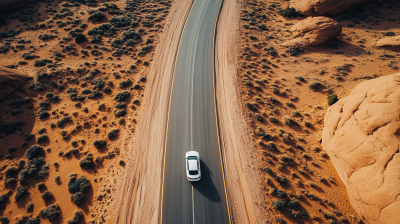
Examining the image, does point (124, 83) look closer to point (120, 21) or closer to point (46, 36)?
point (120, 21)

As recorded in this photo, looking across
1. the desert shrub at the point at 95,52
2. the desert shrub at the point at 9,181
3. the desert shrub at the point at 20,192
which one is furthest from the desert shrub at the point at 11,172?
the desert shrub at the point at 95,52

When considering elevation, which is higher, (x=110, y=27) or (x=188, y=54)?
(x=110, y=27)

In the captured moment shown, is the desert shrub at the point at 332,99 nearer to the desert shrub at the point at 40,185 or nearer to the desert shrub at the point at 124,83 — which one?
the desert shrub at the point at 124,83

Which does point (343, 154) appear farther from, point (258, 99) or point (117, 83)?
point (117, 83)

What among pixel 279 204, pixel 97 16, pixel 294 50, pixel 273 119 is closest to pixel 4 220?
pixel 279 204

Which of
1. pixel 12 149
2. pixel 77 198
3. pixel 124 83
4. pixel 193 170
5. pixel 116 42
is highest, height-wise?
pixel 116 42

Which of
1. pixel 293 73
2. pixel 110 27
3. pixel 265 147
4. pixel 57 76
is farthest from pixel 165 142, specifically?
pixel 110 27

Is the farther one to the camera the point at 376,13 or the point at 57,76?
the point at 376,13
